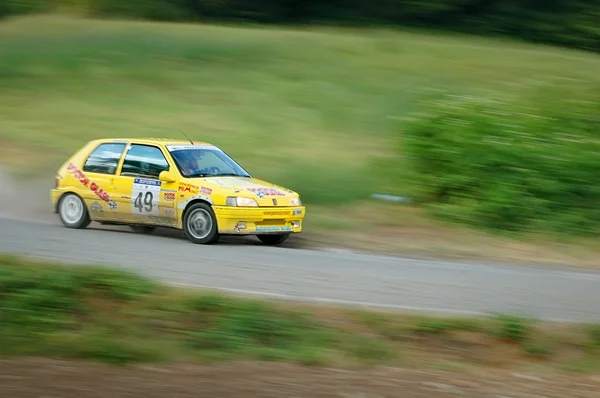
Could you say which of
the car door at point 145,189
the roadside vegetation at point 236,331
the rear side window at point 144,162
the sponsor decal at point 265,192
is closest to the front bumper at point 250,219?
the sponsor decal at point 265,192

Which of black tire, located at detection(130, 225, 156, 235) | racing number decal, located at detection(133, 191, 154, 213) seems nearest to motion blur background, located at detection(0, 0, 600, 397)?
racing number decal, located at detection(133, 191, 154, 213)

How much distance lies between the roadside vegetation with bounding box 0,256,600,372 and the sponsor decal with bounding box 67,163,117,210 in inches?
203

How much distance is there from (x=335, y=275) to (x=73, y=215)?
217 inches

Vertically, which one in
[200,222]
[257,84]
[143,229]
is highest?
[257,84]

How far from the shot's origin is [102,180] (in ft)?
47.5

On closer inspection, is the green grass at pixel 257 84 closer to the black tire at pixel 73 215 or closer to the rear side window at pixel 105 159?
the rear side window at pixel 105 159

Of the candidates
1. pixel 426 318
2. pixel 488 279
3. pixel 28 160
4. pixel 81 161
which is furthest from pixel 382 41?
pixel 426 318

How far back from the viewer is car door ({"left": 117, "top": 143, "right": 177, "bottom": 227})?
45.3 feet

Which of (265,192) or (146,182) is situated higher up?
(265,192)

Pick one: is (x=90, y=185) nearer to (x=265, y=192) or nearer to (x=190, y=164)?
(x=190, y=164)

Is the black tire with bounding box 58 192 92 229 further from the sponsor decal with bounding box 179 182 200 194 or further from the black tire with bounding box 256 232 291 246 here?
the black tire with bounding box 256 232 291 246

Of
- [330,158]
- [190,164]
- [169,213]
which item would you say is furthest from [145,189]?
[330,158]

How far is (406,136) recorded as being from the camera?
17125 millimetres

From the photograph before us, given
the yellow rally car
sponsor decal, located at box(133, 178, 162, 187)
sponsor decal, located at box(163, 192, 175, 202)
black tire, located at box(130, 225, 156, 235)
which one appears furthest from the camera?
black tire, located at box(130, 225, 156, 235)
